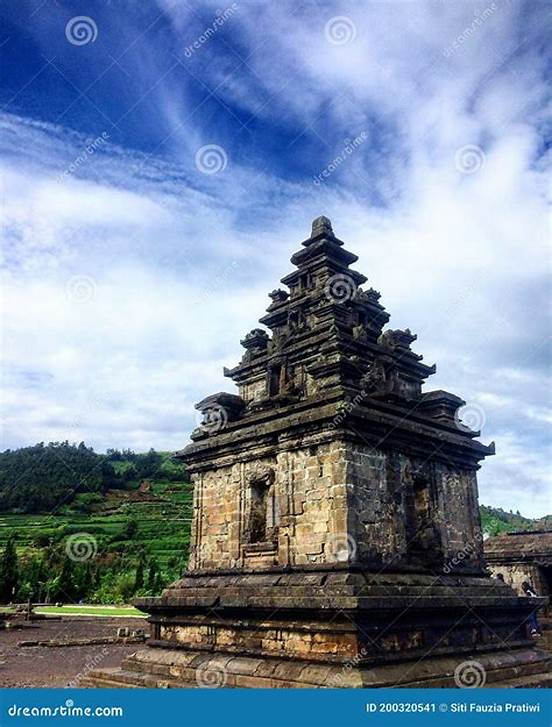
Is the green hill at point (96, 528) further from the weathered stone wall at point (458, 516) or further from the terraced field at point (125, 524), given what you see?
the weathered stone wall at point (458, 516)

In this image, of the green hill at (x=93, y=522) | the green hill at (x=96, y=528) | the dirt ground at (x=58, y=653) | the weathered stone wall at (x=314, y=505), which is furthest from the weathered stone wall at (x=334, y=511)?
the green hill at (x=96, y=528)

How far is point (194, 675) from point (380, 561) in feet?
13.3

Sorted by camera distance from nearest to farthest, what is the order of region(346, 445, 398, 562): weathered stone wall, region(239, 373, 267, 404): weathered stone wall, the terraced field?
region(346, 445, 398, 562): weathered stone wall, region(239, 373, 267, 404): weathered stone wall, the terraced field

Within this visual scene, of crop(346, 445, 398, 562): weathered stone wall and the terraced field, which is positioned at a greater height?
the terraced field

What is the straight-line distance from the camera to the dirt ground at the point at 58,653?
16.0m

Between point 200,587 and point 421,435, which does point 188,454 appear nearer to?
point 200,587

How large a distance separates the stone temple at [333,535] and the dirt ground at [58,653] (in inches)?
174

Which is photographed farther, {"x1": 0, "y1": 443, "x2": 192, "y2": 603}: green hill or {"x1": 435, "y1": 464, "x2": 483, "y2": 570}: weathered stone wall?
{"x1": 0, "y1": 443, "x2": 192, "y2": 603}: green hill

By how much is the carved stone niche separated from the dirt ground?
5.04 metres

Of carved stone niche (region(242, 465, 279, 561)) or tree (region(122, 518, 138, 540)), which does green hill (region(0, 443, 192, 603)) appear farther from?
carved stone niche (region(242, 465, 279, 561))

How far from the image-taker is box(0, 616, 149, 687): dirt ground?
52.5ft

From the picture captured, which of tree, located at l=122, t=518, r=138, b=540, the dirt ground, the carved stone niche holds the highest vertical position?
tree, located at l=122, t=518, r=138, b=540

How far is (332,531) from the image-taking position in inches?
425

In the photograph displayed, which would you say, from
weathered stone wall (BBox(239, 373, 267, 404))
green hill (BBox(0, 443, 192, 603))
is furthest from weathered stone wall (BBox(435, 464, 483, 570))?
green hill (BBox(0, 443, 192, 603))
